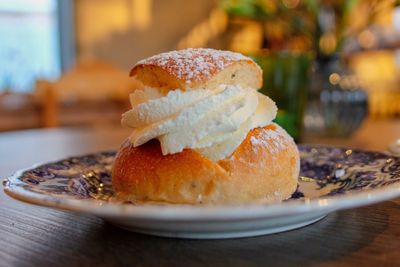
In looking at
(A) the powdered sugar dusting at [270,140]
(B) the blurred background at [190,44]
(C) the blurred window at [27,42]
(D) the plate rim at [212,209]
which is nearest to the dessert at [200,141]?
(A) the powdered sugar dusting at [270,140]

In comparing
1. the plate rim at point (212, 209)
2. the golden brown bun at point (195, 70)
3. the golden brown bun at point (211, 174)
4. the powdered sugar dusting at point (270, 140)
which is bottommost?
the golden brown bun at point (211, 174)

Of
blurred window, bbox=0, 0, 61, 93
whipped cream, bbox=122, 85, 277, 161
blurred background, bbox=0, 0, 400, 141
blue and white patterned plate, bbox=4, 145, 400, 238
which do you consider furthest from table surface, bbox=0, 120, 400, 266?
blurred window, bbox=0, 0, 61, 93

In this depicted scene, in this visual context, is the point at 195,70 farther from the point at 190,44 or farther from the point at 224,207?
the point at 190,44

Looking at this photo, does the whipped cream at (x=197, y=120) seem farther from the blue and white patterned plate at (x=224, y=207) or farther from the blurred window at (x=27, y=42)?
the blurred window at (x=27, y=42)

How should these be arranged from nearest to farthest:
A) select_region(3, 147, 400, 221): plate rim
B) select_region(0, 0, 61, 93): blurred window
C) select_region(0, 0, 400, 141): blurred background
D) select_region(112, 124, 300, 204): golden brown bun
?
select_region(3, 147, 400, 221): plate rim
select_region(112, 124, 300, 204): golden brown bun
select_region(0, 0, 400, 141): blurred background
select_region(0, 0, 61, 93): blurred window

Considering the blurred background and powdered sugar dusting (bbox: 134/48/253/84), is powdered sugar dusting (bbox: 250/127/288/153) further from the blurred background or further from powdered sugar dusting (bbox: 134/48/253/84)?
the blurred background

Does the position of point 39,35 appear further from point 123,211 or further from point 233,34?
point 123,211

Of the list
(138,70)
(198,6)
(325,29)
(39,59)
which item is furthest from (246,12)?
(198,6)
